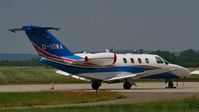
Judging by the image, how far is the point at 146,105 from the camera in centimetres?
3141

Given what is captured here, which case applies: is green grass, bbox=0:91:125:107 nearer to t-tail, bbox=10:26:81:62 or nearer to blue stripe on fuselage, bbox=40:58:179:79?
t-tail, bbox=10:26:81:62

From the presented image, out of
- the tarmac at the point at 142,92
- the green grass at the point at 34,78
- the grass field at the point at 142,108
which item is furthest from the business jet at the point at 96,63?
the green grass at the point at 34,78

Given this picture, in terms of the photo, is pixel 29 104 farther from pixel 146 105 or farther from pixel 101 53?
pixel 101 53

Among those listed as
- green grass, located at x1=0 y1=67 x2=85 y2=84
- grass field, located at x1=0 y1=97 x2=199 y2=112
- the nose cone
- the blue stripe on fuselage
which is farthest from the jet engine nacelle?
green grass, located at x1=0 y1=67 x2=85 y2=84

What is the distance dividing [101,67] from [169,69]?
310 inches

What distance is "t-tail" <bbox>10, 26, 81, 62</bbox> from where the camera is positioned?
48500mm

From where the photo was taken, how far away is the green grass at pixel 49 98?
113 ft

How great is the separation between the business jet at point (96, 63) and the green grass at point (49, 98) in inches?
336

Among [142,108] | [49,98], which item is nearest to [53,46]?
[49,98]

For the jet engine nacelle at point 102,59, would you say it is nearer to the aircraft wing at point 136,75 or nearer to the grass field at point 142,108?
the aircraft wing at point 136,75

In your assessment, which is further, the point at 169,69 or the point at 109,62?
the point at 169,69

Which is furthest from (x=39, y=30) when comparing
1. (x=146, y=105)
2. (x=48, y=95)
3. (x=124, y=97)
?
(x=146, y=105)

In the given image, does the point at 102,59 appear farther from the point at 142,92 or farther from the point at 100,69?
the point at 142,92

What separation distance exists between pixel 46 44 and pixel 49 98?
464 inches
